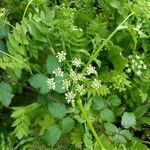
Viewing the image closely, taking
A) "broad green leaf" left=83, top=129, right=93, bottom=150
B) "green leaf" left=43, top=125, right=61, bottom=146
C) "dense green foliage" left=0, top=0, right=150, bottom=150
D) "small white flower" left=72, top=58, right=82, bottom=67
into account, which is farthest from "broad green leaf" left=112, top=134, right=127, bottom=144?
"small white flower" left=72, top=58, right=82, bottom=67

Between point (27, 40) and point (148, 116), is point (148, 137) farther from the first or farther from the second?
point (27, 40)

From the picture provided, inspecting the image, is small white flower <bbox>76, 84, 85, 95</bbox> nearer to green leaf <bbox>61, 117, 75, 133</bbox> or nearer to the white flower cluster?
green leaf <bbox>61, 117, 75, 133</bbox>

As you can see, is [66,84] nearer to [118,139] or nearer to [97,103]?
[97,103]

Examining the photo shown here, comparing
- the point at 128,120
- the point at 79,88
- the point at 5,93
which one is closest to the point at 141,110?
the point at 128,120

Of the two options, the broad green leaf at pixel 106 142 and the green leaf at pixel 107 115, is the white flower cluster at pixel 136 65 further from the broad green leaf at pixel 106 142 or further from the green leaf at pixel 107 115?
the broad green leaf at pixel 106 142

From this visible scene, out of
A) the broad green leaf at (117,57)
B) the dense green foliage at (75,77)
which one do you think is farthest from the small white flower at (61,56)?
the broad green leaf at (117,57)

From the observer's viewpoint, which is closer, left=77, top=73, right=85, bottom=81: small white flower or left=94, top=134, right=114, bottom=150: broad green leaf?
left=77, top=73, right=85, bottom=81: small white flower
